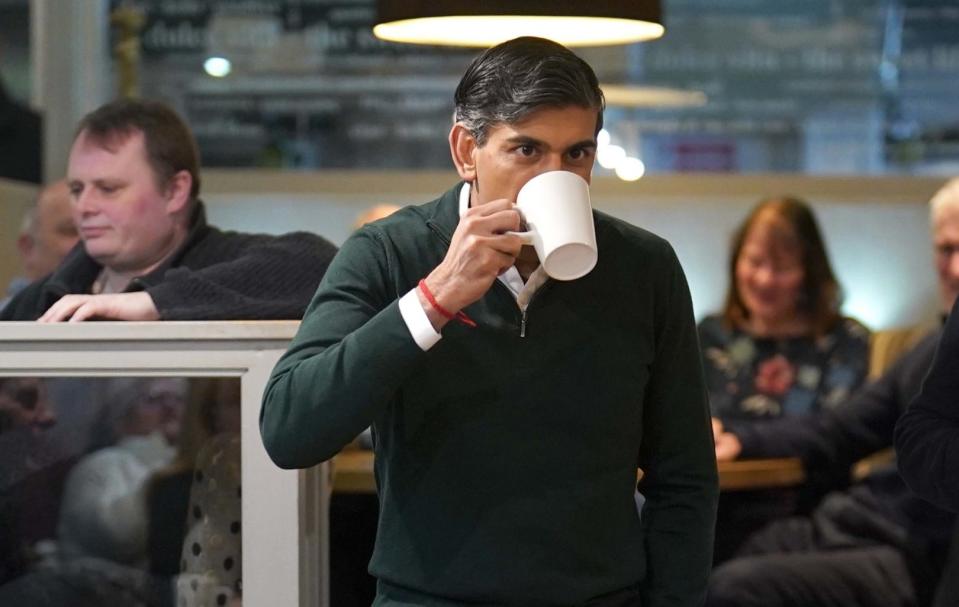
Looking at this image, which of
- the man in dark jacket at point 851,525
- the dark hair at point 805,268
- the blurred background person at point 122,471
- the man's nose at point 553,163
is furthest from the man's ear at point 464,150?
the dark hair at point 805,268

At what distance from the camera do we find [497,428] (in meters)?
1.65

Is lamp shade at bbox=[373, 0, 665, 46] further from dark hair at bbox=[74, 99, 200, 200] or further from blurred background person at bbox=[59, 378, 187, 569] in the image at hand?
blurred background person at bbox=[59, 378, 187, 569]

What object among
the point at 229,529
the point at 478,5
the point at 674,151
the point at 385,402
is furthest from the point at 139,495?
the point at 674,151

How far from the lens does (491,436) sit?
1.65 metres

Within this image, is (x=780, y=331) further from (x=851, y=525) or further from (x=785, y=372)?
(x=851, y=525)

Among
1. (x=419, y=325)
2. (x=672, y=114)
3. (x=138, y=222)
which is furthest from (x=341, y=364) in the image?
(x=672, y=114)

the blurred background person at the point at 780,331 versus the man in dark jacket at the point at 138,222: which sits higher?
the man in dark jacket at the point at 138,222

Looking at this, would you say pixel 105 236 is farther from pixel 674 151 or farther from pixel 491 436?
pixel 674 151

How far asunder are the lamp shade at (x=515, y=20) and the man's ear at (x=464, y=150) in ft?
2.61

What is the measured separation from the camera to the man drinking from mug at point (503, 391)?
1608 mm

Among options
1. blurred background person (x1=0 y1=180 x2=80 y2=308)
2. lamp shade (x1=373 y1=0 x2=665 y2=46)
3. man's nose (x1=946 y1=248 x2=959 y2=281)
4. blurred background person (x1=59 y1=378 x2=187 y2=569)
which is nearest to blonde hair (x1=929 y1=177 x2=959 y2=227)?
man's nose (x1=946 y1=248 x2=959 y2=281)

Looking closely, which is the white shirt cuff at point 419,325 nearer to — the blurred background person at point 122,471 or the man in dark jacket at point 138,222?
the blurred background person at point 122,471

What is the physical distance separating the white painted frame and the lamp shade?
0.72m

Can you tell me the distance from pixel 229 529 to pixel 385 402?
57 cm
